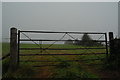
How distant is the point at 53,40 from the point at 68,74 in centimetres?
178

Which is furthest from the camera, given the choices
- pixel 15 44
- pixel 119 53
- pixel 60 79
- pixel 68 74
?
pixel 119 53

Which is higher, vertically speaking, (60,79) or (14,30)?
(14,30)

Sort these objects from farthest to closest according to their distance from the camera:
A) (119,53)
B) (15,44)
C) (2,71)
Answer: (119,53), (15,44), (2,71)

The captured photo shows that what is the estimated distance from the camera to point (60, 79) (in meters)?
3.18

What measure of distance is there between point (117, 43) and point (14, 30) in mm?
4973

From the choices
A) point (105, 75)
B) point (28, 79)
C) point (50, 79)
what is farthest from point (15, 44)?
point (105, 75)

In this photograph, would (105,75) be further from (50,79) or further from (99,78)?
(50,79)

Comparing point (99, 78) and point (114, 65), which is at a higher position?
point (114, 65)

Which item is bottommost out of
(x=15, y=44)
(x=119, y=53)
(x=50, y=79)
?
(x=50, y=79)

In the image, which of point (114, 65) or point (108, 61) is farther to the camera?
point (108, 61)

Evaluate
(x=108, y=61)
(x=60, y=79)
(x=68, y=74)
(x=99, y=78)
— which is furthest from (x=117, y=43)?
(x=60, y=79)

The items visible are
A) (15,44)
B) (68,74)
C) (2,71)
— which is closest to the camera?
(68,74)

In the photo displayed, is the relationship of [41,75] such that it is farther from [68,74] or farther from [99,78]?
→ [99,78]

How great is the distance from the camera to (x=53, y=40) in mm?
4480
